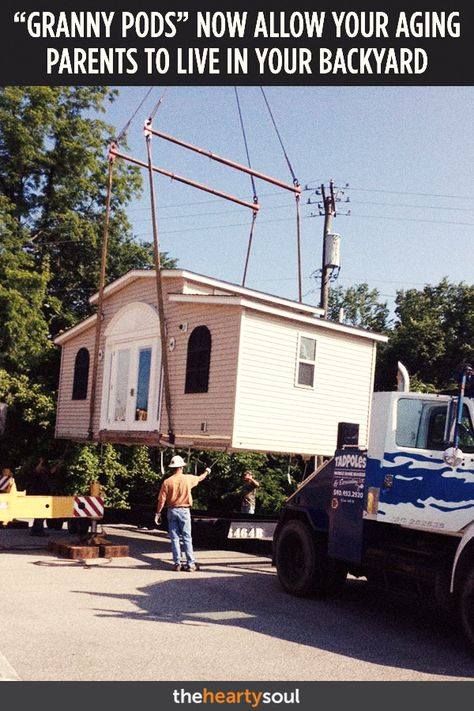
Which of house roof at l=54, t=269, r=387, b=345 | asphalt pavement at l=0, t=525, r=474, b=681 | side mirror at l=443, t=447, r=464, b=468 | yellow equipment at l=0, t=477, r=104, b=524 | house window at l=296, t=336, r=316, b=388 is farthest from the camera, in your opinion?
house window at l=296, t=336, r=316, b=388

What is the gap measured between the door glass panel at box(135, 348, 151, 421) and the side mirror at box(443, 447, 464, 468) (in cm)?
895

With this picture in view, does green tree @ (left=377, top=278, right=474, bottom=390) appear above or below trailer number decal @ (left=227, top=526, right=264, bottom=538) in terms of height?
above

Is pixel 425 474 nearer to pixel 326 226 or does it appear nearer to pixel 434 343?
pixel 326 226

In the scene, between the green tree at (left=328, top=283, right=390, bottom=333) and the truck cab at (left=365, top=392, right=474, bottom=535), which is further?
the green tree at (left=328, top=283, right=390, bottom=333)

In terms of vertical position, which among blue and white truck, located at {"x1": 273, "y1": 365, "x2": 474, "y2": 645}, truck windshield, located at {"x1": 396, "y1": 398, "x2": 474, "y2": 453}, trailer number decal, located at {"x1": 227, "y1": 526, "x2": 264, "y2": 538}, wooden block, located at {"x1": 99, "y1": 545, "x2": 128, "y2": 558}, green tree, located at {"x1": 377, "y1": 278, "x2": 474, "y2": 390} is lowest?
wooden block, located at {"x1": 99, "y1": 545, "x2": 128, "y2": 558}

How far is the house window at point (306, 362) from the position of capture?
592 inches

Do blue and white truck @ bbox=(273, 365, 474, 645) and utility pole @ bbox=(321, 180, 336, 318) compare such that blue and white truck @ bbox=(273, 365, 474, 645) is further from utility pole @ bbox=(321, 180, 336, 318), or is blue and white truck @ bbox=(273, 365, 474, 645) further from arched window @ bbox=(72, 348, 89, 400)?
utility pole @ bbox=(321, 180, 336, 318)

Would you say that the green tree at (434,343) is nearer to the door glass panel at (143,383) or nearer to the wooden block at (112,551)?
the door glass panel at (143,383)

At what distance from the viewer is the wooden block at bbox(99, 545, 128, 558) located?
42.1 feet

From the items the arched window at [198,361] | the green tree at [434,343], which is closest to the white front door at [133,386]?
the arched window at [198,361]

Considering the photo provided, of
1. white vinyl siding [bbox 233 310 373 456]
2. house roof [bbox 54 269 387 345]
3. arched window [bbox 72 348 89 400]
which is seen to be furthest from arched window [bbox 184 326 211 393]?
arched window [bbox 72 348 89 400]

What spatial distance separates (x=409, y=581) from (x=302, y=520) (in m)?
2.25

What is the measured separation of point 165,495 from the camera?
1172 cm
